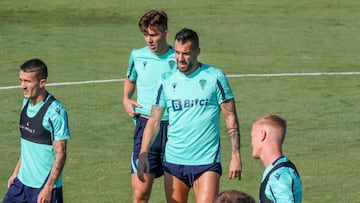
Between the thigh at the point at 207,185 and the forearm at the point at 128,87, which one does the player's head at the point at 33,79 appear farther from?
the forearm at the point at 128,87

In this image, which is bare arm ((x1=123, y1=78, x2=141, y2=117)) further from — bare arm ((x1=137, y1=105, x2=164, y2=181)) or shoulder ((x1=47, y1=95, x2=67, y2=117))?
shoulder ((x1=47, y1=95, x2=67, y2=117))

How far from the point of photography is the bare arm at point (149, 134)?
12.8 m

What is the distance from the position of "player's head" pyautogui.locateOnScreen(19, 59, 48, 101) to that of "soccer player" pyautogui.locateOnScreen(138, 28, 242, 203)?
1.43m

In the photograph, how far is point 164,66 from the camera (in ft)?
45.6

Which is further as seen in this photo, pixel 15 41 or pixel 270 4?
pixel 270 4

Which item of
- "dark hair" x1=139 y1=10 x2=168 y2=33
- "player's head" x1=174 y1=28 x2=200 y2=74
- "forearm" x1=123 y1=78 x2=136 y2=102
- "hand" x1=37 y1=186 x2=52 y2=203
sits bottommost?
"hand" x1=37 y1=186 x2=52 y2=203

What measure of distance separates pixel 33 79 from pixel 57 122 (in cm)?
55

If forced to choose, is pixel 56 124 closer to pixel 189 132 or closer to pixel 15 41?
pixel 189 132

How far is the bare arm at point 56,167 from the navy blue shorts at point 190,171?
147 cm

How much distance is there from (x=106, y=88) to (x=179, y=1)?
40.5ft

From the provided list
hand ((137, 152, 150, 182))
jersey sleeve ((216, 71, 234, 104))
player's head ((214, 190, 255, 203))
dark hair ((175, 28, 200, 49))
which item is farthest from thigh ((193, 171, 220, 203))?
player's head ((214, 190, 255, 203))

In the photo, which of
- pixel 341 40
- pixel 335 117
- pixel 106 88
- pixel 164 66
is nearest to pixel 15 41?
pixel 106 88

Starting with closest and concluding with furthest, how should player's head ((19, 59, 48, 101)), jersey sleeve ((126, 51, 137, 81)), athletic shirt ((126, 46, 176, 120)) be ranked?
player's head ((19, 59, 48, 101)) → athletic shirt ((126, 46, 176, 120)) → jersey sleeve ((126, 51, 137, 81))

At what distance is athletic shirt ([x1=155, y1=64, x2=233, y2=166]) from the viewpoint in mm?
12711
